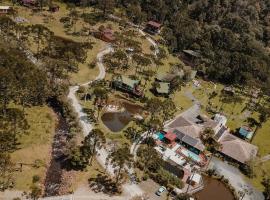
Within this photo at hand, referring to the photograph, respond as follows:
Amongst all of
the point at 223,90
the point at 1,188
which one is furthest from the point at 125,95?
the point at 1,188

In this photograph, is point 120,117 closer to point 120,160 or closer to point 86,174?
point 86,174

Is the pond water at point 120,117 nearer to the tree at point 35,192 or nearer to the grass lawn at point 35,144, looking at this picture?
the grass lawn at point 35,144

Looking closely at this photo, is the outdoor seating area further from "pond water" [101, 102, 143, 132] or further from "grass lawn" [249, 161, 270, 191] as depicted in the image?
"grass lawn" [249, 161, 270, 191]

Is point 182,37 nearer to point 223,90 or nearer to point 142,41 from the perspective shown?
point 142,41

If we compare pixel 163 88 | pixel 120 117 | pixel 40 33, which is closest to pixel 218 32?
pixel 163 88

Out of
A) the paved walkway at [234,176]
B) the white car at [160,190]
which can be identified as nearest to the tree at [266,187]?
the paved walkway at [234,176]

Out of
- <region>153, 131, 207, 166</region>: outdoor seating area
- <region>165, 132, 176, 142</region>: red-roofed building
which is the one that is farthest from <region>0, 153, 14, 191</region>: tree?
<region>165, 132, 176, 142</region>: red-roofed building
